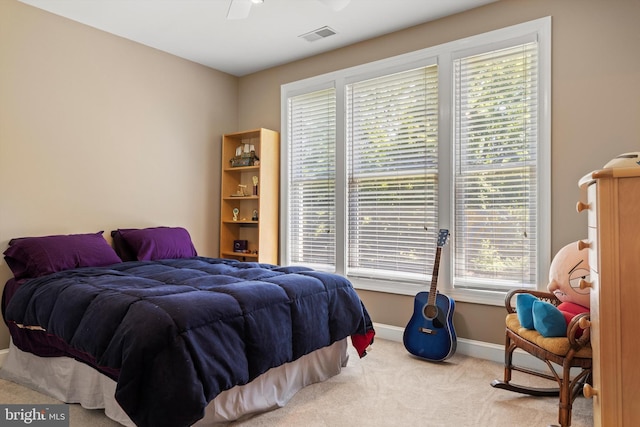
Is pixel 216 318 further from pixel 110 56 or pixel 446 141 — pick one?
pixel 110 56

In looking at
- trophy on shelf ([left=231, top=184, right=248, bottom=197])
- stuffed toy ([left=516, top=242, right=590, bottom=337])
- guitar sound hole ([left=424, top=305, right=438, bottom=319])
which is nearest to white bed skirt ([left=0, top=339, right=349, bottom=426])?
guitar sound hole ([left=424, top=305, right=438, bottom=319])

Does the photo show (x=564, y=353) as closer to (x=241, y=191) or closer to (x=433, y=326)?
(x=433, y=326)

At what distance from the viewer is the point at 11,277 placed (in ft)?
10.1

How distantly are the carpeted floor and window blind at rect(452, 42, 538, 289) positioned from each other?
750 mm

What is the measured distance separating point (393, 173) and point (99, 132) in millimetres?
2602

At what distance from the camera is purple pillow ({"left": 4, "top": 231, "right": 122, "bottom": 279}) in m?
2.83

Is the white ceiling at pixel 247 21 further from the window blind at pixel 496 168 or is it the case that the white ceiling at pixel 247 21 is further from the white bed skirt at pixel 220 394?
the white bed skirt at pixel 220 394

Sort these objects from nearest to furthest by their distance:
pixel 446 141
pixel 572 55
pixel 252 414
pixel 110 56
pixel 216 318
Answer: pixel 216 318, pixel 252 414, pixel 572 55, pixel 446 141, pixel 110 56

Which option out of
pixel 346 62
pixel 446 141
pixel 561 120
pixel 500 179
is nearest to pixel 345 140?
pixel 346 62

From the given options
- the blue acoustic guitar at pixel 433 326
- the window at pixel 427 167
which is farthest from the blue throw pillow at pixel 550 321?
the blue acoustic guitar at pixel 433 326

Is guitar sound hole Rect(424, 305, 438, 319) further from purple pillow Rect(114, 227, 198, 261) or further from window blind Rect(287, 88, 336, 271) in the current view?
purple pillow Rect(114, 227, 198, 261)

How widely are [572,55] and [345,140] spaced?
1913mm

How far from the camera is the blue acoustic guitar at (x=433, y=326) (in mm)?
3043

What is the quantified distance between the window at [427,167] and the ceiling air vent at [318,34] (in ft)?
1.27
